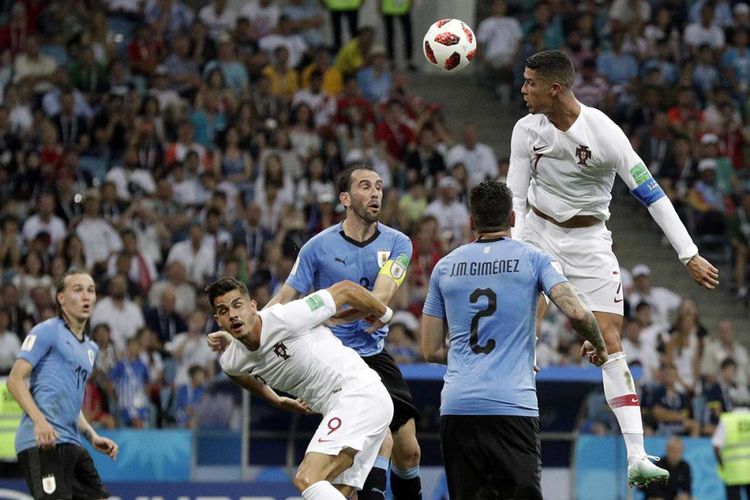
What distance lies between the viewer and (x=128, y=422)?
17.0 m

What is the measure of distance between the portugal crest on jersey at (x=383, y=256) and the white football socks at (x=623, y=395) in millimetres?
1737

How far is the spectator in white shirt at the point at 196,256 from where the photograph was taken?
62.1 ft

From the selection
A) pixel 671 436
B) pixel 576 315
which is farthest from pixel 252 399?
pixel 576 315

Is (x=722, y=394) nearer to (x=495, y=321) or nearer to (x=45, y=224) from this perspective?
(x=45, y=224)

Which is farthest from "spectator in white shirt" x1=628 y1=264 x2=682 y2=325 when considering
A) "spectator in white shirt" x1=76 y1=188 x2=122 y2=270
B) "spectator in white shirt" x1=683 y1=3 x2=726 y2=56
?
"spectator in white shirt" x1=76 y1=188 x2=122 y2=270

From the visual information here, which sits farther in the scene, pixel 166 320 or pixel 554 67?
pixel 166 320

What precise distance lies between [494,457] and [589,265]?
5.65ft

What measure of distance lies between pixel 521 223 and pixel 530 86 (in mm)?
987

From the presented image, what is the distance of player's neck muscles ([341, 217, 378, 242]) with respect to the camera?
10.4 m

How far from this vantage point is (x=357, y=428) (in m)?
9.01

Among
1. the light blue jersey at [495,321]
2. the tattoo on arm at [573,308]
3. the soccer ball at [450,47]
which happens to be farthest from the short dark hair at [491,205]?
the soccer ball at [450,47]

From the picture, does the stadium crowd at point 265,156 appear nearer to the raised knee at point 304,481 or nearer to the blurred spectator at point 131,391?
the blurred spectator at point 131,391

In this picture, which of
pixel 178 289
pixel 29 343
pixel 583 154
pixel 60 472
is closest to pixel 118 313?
pixel 178 289

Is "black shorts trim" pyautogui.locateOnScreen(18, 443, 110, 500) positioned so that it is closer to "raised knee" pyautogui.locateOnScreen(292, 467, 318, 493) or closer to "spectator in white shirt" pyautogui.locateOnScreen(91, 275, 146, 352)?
"raised knee" pyautogui.locateOnScreen(292, 467, 318, 493)
